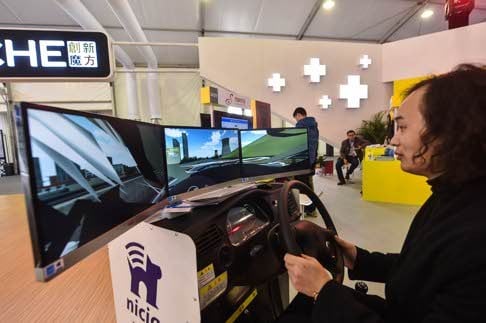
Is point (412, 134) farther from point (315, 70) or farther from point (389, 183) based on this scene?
point (315, 70)

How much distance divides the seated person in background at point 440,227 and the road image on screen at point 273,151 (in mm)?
1027

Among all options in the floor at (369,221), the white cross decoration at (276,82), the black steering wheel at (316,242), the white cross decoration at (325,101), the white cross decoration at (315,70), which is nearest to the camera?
the black steering wheel at (316,242)

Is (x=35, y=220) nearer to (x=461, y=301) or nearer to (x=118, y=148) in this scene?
(x=118, y=148)

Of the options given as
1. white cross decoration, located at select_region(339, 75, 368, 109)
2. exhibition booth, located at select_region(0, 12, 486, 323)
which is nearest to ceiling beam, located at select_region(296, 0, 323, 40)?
white cross decoration, located at select_region(339, 75, 368, 109)

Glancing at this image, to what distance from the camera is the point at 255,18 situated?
5.89 metres

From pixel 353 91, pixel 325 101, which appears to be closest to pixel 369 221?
pixel 325 101

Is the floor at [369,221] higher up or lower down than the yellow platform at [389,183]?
lower down

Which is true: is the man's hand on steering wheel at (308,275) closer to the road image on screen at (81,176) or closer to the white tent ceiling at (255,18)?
the road image on screen at (81,176)

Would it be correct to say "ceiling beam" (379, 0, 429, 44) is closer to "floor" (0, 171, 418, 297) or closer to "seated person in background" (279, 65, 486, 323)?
"floor" (0, 171, 418, 297)

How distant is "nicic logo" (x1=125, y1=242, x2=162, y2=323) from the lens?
2.57ft

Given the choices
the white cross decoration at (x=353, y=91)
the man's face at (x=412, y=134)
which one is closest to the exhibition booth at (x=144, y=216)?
the man's face at (x=412, y=134)

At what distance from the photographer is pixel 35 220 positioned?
0.41 meters

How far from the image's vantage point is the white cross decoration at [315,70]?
5375 millimetres

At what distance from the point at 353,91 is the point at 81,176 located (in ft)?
19.6
